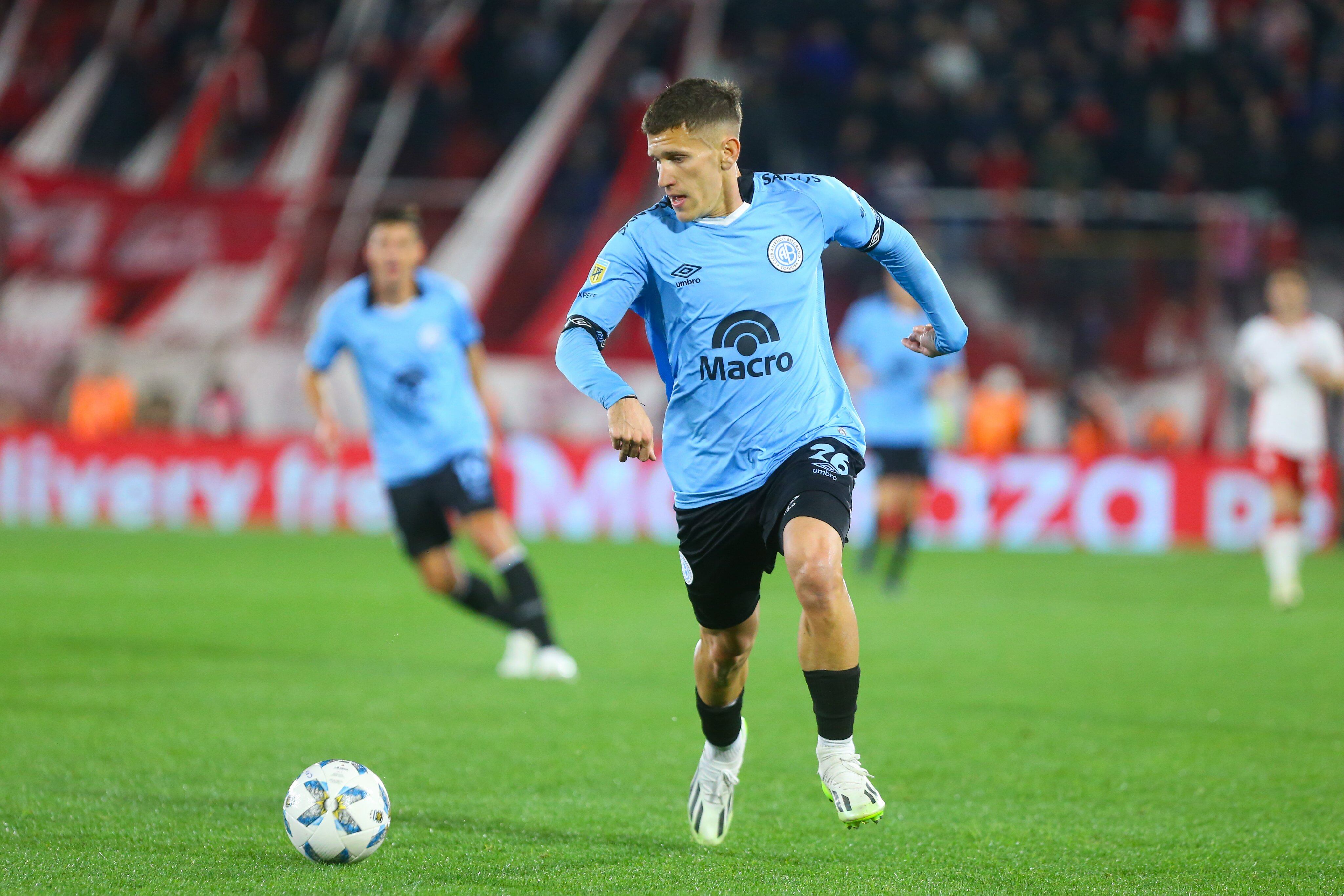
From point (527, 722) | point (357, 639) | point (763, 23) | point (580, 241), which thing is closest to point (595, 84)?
point (763, 23)

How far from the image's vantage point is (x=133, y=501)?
18.5m

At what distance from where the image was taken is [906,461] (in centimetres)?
1187

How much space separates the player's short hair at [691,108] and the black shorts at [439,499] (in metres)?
3.85

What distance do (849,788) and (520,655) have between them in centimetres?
419

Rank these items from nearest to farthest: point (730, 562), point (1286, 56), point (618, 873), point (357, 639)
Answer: point (618, 873) < point (730, 562) < point (357, 639) < point (1286, 56)

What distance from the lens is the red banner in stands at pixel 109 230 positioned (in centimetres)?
1930

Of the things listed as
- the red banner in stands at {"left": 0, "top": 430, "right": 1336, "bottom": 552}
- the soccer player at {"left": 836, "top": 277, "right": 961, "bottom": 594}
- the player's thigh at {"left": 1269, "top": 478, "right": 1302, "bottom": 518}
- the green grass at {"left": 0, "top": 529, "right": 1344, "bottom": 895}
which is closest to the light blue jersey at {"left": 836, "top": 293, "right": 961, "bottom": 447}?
the soccer player at {"left": 836, "top": 277, "right": 961, "bottom": 594}

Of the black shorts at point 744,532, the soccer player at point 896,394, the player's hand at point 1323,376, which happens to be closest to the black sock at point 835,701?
the black shorts at point 744,532

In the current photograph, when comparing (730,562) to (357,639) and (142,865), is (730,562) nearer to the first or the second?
(142,865)

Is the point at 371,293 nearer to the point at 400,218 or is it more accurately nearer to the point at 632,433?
the point at 400,218

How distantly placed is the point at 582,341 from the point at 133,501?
1561cm

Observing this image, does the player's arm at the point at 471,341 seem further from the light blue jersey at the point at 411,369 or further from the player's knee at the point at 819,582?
the player's knee at the point at 819,582

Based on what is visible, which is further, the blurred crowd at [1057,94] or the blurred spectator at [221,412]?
the blurred crowd at [1057,94]

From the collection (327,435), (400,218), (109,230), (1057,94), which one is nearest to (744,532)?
(400,218)
